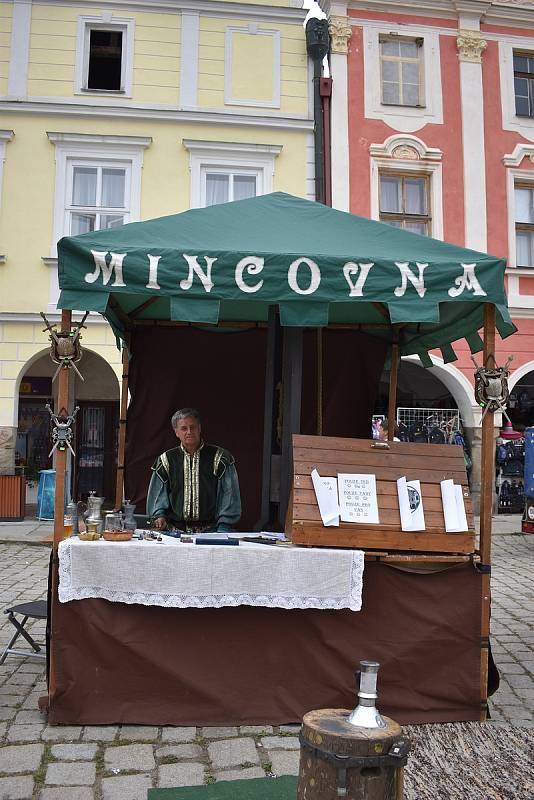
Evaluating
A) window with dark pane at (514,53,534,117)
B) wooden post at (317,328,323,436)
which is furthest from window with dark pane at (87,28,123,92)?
wooden post at (317,328,323,436)

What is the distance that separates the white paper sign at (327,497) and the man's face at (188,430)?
1261 millimetres

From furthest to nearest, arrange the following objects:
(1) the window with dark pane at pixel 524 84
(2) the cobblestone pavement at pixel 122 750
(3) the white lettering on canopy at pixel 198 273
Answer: (1) the window with dark pane at pixel 524 84 → (3) the white lettering on canopy at pixel 198 273 → (2) the cobblestone pavement at pixel 122 750

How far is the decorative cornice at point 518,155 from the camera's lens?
13555 millimetres

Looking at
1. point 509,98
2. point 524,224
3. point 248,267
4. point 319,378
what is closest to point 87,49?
point 509,98

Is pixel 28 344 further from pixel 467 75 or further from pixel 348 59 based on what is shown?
pixel 467 75

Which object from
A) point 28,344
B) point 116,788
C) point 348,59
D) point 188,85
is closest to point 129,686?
point 116,788

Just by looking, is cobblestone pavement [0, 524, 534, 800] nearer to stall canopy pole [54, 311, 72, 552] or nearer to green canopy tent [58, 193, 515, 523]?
stall canopy pole [54, 311, 72, 552]

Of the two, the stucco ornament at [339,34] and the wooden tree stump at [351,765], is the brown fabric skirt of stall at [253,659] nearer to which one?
the wooden tree stump at [351,765]

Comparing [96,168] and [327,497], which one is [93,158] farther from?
[327,497]

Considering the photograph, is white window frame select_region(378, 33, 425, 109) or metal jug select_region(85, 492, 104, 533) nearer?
metal jug select_region(85, 492, 104, 533)

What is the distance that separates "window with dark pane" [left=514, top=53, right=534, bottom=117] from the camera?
45.9 feet

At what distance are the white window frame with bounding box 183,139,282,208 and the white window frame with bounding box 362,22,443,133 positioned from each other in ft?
6.99

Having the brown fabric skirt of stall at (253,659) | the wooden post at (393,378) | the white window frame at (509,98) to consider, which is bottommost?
the brown fabric skirt of stall at (253,659)

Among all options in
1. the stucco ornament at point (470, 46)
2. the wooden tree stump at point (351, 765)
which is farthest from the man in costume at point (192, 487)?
the stucco ornament at point (470, 46)
